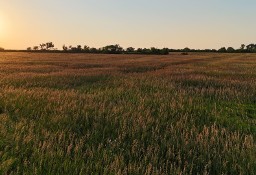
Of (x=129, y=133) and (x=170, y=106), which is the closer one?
(x=129, y=133)

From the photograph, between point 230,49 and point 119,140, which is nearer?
point 119,140

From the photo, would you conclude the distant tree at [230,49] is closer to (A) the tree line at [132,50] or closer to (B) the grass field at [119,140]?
(A) the tree line at [132,50]

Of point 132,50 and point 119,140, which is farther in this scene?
point 132,50

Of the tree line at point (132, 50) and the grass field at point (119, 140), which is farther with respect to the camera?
the tree line at point (132, 50)

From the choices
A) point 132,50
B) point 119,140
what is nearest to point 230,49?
point 132,50

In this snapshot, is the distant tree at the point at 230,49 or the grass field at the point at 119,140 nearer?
the grass field at the point at 119,140

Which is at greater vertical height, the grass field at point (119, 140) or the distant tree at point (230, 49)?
the grass field at point (119, 140)

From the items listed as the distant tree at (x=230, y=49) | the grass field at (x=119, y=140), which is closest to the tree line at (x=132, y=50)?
the distant tree at (x=230, y=49)

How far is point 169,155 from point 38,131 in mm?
2346

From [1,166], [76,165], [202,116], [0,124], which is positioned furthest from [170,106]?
[1,166]

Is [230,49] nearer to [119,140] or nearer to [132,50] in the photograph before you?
[132,50]

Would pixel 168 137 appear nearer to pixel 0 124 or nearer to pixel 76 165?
pixel 76 165

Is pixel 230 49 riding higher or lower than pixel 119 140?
lower

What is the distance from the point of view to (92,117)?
294 inches
